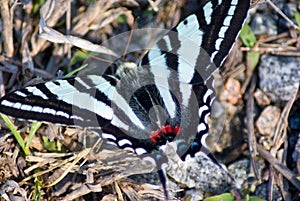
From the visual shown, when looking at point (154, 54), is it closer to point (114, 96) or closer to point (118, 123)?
→ point (114, 96)

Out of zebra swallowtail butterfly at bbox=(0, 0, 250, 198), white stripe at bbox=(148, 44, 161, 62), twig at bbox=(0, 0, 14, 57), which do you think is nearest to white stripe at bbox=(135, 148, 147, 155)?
zebra swallowtail butterfly at bbox=(0, 0, 250, 198)

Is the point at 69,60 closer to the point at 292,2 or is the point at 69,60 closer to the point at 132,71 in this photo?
the point at 132,71

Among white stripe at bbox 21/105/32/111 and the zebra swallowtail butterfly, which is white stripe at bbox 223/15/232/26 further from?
white stripe at bbox 21/105/32/111

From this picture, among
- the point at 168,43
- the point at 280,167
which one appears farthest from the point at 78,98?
the point at 280,167

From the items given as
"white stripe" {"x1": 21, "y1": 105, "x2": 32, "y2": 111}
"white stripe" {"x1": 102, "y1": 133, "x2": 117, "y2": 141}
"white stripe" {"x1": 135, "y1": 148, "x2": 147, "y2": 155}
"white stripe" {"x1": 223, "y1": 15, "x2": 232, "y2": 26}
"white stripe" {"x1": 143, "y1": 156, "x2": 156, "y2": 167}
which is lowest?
"white stripe" {"x1": 143, "y1": 156, "x2": 156, "y2": 167}

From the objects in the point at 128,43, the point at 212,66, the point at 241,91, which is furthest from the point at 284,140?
the point at 128,43

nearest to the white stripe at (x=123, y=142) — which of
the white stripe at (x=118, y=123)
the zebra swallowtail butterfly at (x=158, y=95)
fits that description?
the zebra swallowtail butterfly at (x=158, y=95)

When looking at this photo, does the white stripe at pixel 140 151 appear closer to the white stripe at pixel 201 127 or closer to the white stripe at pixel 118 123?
the white stripe at pixel 118 123

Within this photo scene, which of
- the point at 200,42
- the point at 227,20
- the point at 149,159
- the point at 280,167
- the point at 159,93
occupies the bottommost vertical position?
the point at 280,167
